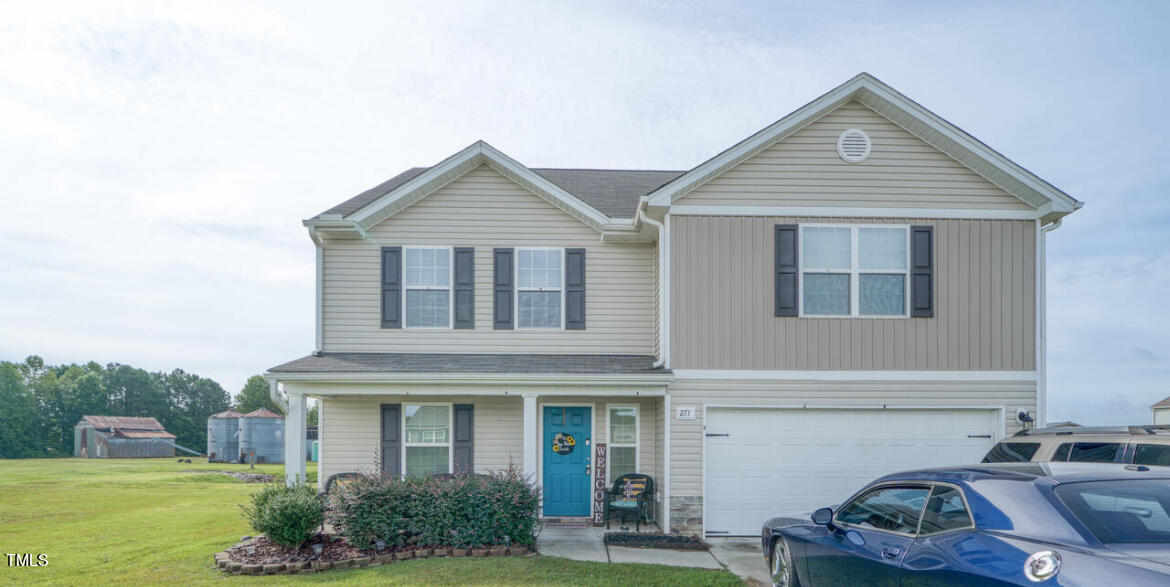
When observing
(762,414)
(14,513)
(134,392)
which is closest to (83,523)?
(14,513)

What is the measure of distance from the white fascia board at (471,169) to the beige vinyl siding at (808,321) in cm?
206

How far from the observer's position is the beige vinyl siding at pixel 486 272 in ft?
42.0

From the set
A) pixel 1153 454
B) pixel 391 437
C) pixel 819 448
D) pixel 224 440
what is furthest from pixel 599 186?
pixel 224 440

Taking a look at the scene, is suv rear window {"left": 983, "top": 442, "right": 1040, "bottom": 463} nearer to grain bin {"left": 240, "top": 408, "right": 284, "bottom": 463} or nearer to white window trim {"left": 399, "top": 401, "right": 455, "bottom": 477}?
white window trim {"left": 399, "top": 401, "right": 455, "bottom": 477}

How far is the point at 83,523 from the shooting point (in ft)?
46.0

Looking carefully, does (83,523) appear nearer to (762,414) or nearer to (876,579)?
(762,414)

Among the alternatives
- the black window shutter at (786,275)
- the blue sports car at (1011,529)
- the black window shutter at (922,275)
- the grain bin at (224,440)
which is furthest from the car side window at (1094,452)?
the grain bin at (224,440)

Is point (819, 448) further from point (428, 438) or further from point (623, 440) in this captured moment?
point (428, 438)

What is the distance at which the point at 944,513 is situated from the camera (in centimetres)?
484

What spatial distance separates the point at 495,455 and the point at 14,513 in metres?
10.9

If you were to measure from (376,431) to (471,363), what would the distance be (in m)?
2.23

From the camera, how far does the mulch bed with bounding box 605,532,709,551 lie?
10.3m

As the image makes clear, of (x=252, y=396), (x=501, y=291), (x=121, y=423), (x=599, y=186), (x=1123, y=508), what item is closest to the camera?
(x=1123, y=508)

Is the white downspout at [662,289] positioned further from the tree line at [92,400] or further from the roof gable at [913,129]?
the tree line at [92,400]
